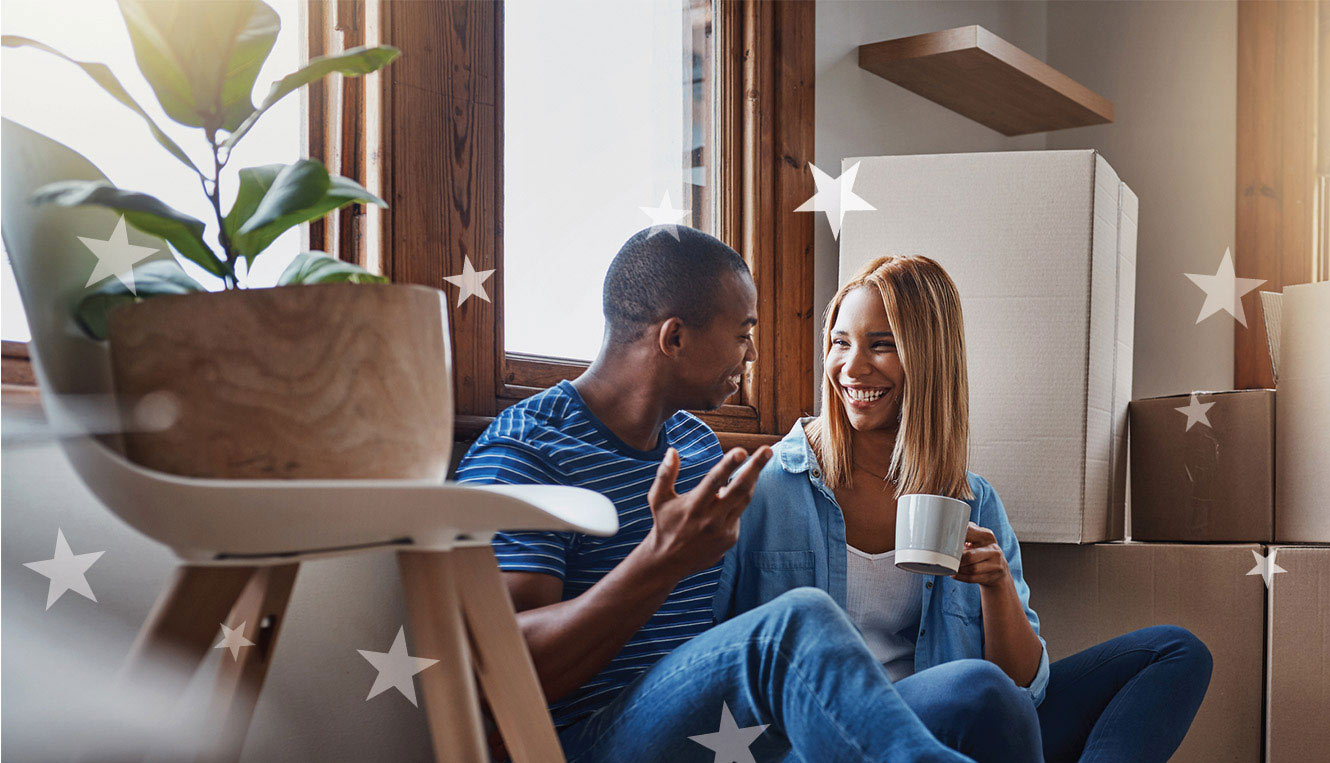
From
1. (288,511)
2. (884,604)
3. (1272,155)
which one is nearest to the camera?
(288,511)

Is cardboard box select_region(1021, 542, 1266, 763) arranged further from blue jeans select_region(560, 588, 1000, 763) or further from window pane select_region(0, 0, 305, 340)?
window pane select_region(0, 0, 305, 340)

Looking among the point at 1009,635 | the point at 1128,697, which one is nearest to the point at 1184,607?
the point at 1128,697

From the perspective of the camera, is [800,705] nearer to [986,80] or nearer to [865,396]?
[865,396]

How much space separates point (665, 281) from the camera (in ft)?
3.78

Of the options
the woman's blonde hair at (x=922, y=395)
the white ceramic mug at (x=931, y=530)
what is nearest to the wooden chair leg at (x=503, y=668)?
the white ceramic mug at (x=931, y=530)

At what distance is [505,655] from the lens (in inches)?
25.3

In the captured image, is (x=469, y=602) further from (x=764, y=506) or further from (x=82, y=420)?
(x=764, y=506)

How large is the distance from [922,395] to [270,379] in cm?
92

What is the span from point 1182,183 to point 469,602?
1922 millimetres

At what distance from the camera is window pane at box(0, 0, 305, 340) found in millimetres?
925

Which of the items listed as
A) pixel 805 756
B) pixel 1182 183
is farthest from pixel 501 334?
pixel 1182 183

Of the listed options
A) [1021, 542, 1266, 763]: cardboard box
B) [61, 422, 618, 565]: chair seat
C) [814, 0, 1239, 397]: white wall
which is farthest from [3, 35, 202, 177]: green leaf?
[814, 0, 1239, 397]: white wall

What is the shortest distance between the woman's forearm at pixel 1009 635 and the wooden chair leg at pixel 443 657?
2.45ft

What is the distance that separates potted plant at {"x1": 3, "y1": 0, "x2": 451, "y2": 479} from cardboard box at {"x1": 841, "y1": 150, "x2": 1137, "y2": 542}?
1018 mm
